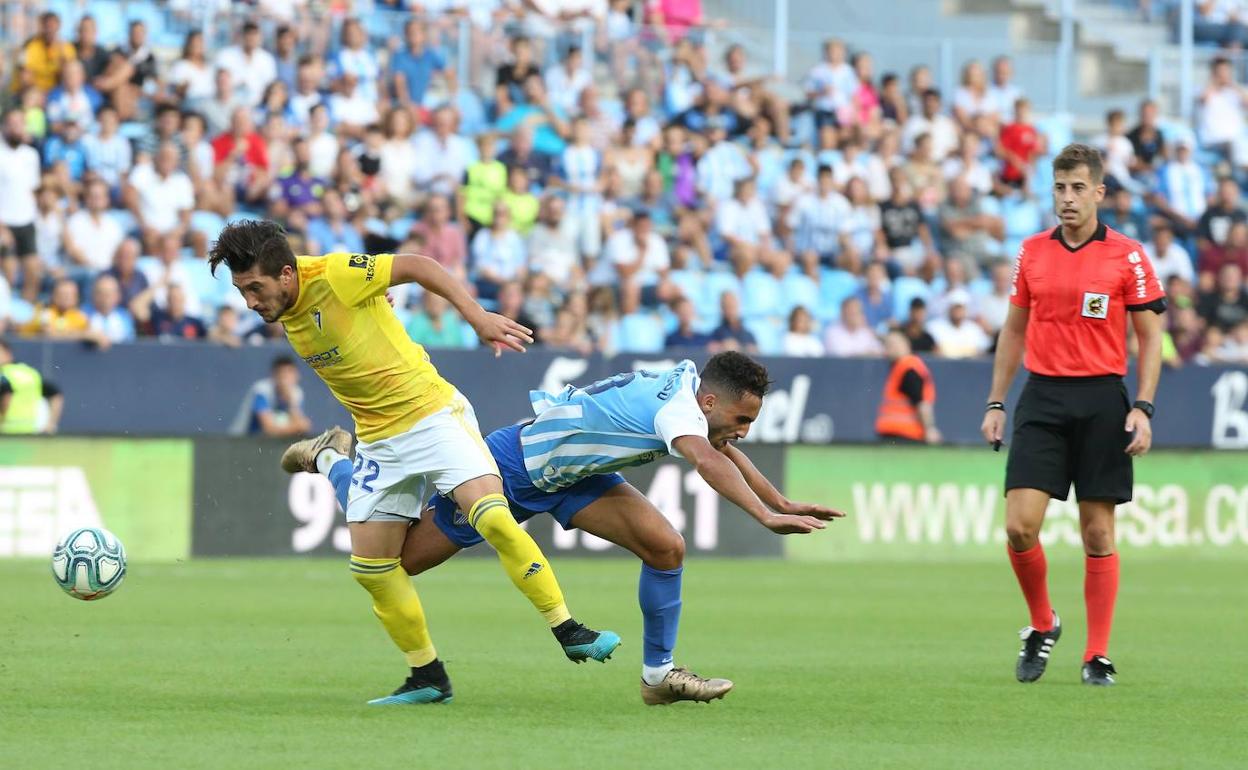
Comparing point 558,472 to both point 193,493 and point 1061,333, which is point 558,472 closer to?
point 1061,333

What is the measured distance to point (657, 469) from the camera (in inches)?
731

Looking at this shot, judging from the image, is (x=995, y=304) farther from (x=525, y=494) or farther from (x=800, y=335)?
(x=525, y=494)

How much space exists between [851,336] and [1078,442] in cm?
1263

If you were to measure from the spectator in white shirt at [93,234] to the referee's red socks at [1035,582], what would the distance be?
11.9m

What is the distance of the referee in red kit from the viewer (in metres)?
9.38

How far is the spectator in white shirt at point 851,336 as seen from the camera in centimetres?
2203

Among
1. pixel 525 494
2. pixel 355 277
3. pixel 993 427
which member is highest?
pixel 355 277

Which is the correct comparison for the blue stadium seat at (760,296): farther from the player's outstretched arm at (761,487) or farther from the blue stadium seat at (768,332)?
the player's outstretched arm at (761,487)

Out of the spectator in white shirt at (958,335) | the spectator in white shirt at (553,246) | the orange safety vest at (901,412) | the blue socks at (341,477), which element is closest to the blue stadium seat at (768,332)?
the spectator in white shirt at (958,335)

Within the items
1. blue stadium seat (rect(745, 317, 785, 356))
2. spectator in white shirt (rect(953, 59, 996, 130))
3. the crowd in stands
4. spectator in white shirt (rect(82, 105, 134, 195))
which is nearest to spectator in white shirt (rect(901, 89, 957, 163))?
the crowd in stands

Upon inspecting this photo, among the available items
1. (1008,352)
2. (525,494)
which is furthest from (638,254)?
(525,494)

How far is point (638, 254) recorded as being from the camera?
21.8 metres

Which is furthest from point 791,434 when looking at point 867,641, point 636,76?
point 867,641

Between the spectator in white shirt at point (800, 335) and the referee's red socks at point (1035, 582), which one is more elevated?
the spectator in white shirt at point (800, 335)
